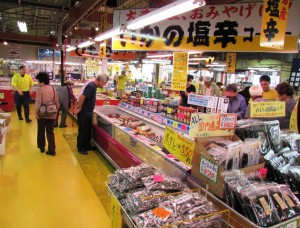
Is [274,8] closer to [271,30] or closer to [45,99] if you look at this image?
[271,30]

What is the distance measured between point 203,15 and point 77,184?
4314mm

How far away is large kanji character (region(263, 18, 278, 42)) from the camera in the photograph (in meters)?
4.39

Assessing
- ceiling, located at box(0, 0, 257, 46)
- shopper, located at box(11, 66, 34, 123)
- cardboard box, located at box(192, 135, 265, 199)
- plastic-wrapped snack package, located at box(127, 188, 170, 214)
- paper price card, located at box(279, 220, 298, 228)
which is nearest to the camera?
paper price card, located at box(279, 220, 298, 228)

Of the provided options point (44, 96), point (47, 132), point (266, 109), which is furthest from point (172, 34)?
point (266, 109)

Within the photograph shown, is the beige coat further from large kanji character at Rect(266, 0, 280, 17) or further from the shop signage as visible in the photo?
large kanji character at Rect(266, 0, 280, 17)

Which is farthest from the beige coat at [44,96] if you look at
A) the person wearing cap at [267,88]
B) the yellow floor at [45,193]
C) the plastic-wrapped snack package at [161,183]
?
the person wearing cap at [267,88]

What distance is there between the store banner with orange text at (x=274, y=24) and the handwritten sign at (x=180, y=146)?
2.87 metres

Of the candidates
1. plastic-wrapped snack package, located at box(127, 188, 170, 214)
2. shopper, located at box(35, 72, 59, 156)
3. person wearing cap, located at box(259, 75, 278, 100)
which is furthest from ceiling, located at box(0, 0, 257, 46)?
plastic-wrapped snack package, located at box(127, 188, 170, 214)

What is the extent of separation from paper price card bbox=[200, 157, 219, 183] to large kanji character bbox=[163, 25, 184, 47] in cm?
440

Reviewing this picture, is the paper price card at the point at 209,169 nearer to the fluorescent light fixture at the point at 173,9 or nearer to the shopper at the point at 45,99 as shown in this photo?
the fluorescent light fixture at the point at 173,9

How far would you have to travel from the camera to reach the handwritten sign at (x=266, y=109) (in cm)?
274

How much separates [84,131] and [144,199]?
4454mm

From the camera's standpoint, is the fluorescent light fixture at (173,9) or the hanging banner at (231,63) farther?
the hanging banner at (231,63)

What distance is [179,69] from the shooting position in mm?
7254
